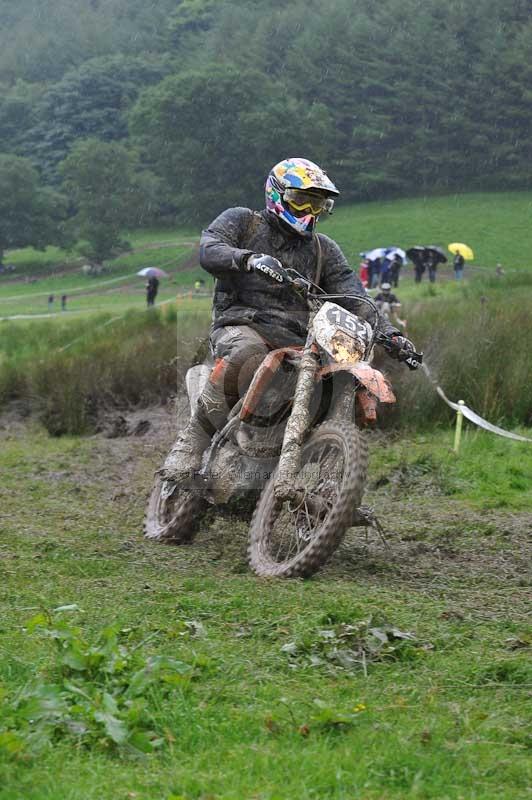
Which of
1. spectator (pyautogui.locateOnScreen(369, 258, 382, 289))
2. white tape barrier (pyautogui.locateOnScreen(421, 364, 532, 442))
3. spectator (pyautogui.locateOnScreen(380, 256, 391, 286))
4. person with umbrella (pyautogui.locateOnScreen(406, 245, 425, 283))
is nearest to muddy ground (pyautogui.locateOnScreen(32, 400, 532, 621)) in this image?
white tape barrier (pyautogui.locateOnScreen(421, 364, 532, 442))

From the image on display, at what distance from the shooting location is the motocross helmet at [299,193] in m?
6.93

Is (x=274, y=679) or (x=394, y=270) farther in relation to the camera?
(x=394, y=270)

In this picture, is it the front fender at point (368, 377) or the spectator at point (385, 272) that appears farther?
the spectator at point (385, 272)

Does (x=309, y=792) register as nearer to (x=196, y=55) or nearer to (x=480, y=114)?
(x=480, y=114)

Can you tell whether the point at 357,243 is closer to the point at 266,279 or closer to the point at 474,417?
the point at 474,417

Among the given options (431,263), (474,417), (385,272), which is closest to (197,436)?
(474,417)

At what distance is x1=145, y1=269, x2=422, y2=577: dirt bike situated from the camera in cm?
Answer: 611

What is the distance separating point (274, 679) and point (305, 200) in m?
3.45

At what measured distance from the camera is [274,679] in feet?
14.1

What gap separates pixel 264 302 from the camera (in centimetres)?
725

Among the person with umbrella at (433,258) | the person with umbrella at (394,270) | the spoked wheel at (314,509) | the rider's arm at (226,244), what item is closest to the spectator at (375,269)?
the person with umbrella at (394,270)

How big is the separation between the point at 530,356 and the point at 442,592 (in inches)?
274

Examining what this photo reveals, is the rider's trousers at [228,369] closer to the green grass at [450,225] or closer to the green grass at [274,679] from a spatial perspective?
the green grass at [274,679]

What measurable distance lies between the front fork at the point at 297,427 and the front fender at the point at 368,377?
10cm
